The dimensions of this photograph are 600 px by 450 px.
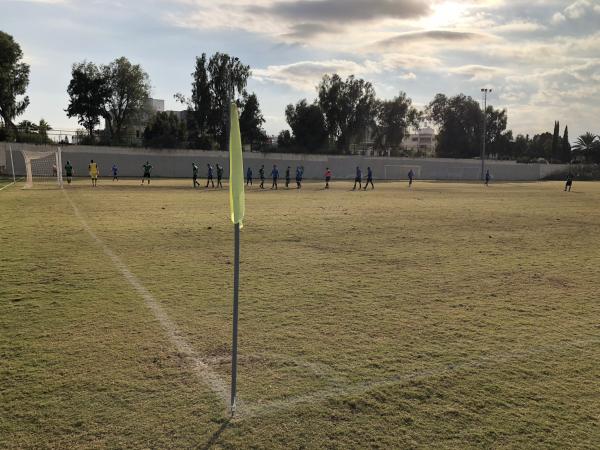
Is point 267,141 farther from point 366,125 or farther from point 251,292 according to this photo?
point 251,292

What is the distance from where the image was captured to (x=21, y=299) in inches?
232

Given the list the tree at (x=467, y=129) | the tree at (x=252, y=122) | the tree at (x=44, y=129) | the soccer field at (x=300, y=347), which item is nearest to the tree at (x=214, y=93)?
the tree at (x=252, y=122)

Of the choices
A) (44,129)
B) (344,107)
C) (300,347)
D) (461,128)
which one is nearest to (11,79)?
(44,129)

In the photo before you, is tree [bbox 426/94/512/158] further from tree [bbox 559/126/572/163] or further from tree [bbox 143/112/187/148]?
tree [bbox 143/112/187/148]

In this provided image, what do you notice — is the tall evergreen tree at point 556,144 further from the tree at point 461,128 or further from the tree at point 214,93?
the tree at point 214,93

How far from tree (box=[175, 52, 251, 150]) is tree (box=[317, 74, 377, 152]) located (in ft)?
44.8

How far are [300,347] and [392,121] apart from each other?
77310 mm

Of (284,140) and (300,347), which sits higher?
(284,140)

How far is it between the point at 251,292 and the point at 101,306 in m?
1.92

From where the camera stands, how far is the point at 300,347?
456 centimetres

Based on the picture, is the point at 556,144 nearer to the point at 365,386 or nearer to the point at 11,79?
the point at 11,79

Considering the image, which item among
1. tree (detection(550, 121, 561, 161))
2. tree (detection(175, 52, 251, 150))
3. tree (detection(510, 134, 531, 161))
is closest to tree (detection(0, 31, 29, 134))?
tree (detection(175, 52, 251, 150))

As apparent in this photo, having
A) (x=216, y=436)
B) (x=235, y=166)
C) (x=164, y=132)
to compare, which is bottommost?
(x=216, y=436)

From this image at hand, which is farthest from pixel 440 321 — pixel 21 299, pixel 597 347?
pixel 21 299
